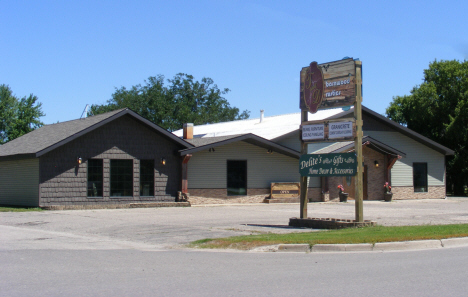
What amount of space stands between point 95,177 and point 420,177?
21373 millimetres

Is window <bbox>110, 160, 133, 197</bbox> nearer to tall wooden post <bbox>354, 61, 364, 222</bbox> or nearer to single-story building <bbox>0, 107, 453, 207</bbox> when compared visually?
single-story building <bbox>0, 107, 453, 207</bbox>

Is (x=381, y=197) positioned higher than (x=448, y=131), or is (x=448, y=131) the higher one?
(x=448, y=131)

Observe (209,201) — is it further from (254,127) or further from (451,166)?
(451,166)

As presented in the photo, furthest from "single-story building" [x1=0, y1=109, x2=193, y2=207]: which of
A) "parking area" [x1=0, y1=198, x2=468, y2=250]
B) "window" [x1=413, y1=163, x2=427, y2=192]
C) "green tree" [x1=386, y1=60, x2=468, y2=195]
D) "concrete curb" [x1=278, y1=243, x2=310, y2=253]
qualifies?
"green tree" [x1=386, y1=60, x2=468, y2=195]

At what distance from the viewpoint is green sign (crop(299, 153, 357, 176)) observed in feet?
53.5

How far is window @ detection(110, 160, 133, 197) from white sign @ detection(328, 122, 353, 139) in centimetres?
1290

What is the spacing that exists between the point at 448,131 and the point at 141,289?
126ft

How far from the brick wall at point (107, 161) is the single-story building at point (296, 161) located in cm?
127

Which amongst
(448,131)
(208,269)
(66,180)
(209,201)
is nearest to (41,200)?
(66,180)

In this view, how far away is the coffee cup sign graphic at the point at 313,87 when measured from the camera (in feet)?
56.9

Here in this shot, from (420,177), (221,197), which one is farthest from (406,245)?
(420,177)

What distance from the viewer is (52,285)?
25.9 feet

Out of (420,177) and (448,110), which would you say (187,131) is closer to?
(420,177)

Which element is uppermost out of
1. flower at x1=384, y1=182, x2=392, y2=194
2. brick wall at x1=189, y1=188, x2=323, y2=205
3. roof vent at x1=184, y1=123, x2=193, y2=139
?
roof vent at x1=184, y1=123, x2=193, y2=139
